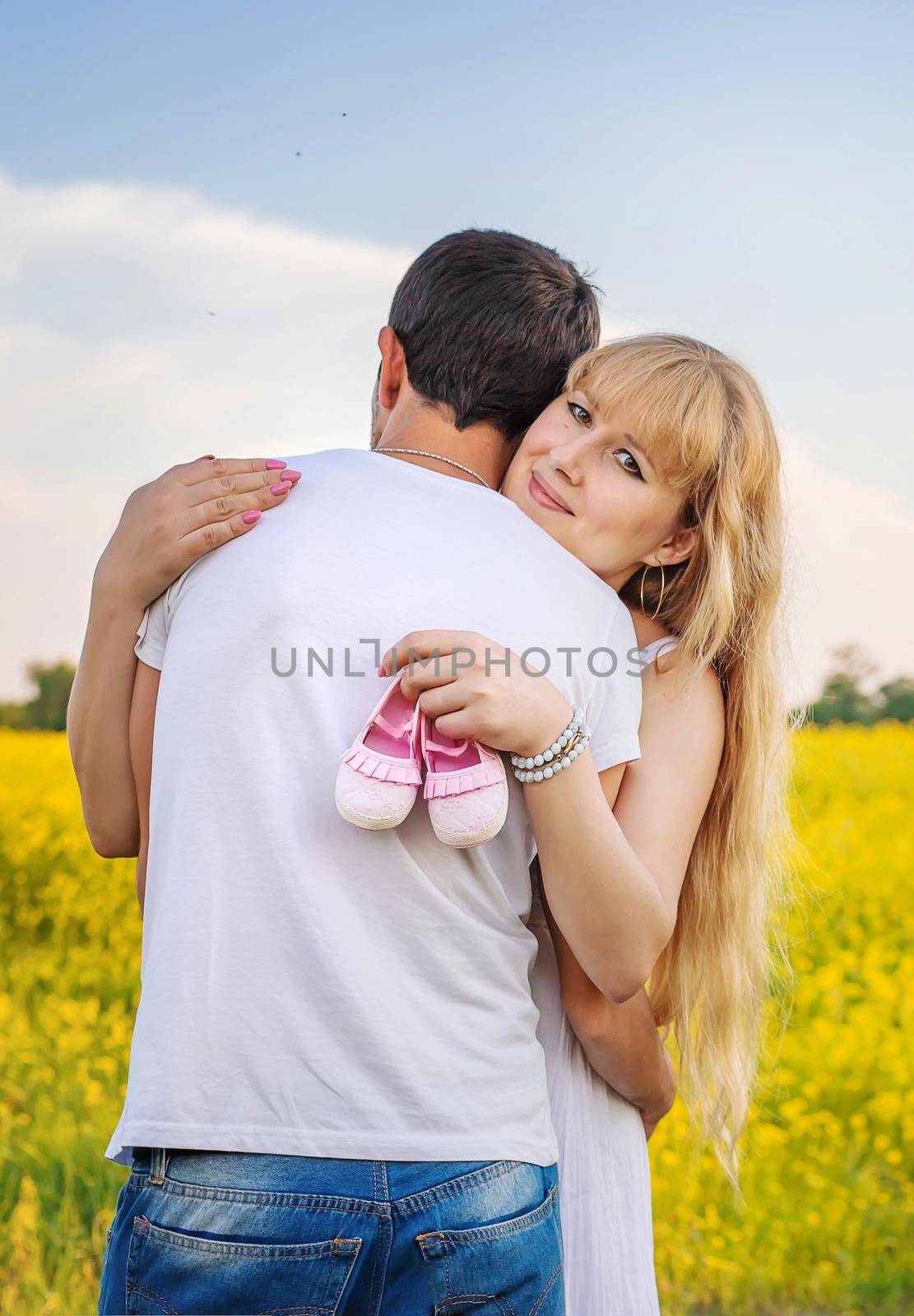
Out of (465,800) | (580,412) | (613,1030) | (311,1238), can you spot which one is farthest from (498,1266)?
(580,412)

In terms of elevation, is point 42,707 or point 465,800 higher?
point 42,707

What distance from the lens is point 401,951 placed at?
135 cm

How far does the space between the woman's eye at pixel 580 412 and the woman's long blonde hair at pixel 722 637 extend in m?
0.03

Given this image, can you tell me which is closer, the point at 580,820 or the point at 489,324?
the point at 580,820

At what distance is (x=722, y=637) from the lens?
74.4 inches

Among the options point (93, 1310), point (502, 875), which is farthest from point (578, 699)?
point (93, 1310)

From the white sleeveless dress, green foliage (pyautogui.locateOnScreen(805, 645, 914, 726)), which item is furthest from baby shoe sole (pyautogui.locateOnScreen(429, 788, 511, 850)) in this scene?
green foliage (pyautogui.locateOnScreen(805, 645, 914, 726))

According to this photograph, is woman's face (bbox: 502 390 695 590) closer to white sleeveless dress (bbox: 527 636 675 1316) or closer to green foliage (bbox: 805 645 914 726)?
white sleeveless dress (bbox: 527 636 675 1316)

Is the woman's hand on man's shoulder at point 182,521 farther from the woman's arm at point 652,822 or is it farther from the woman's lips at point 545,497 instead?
the woman's arm at point 652,822

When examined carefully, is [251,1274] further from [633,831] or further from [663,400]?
[663,400]

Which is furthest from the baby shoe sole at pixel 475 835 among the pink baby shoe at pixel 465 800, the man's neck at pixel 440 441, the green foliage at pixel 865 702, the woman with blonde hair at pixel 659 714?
the green foliage at pixel 865 702

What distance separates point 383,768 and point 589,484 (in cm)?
69

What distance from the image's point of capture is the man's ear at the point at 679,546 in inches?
76.3

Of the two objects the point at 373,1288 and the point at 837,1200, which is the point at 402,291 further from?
the point at 837,1200
